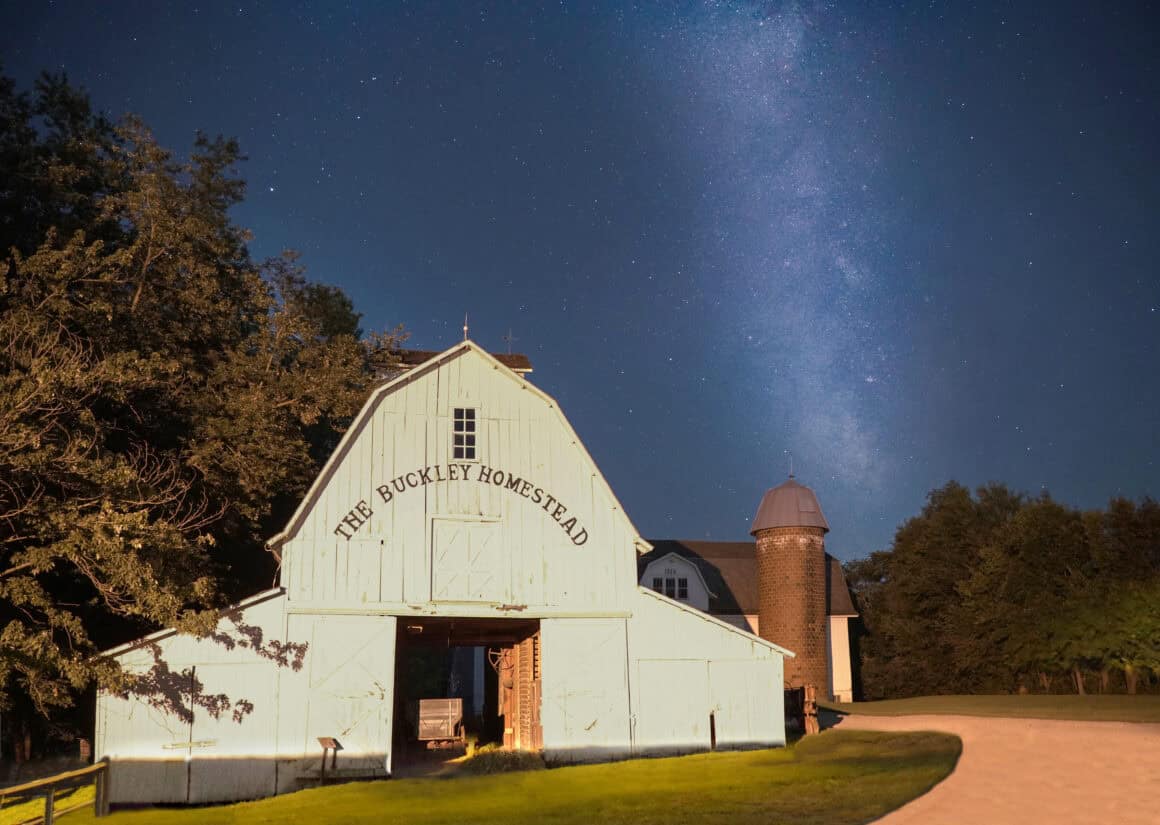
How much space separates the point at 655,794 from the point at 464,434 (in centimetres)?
865

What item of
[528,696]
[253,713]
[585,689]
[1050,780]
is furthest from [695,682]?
[253,713]

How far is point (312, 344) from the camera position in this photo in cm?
2595

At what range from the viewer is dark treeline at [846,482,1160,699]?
36094 mm

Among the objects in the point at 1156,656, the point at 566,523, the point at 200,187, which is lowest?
the point at 1156,656

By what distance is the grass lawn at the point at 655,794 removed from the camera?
14344 millimetres

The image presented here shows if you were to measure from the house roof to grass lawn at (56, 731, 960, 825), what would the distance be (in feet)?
72.5

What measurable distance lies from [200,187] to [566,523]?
1660cm

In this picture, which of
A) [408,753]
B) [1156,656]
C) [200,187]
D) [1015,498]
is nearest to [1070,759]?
[408,753]

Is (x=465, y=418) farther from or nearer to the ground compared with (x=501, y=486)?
farther from the ground

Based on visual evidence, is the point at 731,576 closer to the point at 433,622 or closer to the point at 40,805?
the point at 433,622

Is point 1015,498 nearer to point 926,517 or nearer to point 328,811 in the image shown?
point 926,517

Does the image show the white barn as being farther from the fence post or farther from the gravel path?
the gravel path

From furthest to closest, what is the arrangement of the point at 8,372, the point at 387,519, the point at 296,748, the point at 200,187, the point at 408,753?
the point at 200,187, the point at 408,753, the point at 387,519, the point at 296,748, the point at 8,372

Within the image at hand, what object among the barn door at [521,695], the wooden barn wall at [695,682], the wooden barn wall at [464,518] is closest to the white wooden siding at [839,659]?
the barn door at [521,695]
